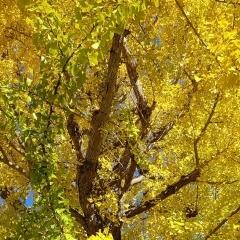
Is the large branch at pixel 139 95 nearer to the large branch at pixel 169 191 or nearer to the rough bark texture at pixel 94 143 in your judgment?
the large branch at pixel 169 191

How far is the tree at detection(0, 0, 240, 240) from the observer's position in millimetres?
2213

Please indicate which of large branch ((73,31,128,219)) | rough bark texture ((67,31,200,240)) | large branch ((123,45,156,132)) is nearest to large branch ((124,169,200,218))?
rough bark texture ((67,31,200,240))

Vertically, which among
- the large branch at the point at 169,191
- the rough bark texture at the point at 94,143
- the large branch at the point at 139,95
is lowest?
the large branch at the point at 169,191

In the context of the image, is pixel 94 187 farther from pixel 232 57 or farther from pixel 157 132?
pixel 232 57

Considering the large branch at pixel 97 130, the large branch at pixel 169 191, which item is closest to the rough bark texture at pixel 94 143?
the large branch at pixel 97 130

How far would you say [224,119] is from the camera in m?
4.61

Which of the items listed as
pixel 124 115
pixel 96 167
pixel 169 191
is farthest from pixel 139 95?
pixel 169 191

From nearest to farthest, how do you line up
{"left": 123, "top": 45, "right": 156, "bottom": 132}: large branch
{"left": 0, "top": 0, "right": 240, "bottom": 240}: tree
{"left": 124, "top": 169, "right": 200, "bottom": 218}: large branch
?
{"left": 0, "top": 0, "right": 240, "bottom": 240}: tree → {"left": 124, "top": 169, "right": 200, "bottom": 218}: large branch → {"left": 123, "top": 45, "right": 156, "bottom": 132}: large branch

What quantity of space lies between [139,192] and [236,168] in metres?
2.57

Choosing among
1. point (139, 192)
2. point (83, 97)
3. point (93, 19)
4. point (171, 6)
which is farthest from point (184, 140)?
point (93, 19)

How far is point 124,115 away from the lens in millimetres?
4348

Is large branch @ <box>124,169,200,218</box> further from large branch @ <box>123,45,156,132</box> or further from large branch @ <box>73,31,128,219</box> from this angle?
large branch @ <box>123,45,156,132</box>

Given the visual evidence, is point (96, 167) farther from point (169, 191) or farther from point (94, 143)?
point (169, 191)

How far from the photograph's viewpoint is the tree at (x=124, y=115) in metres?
2.21
